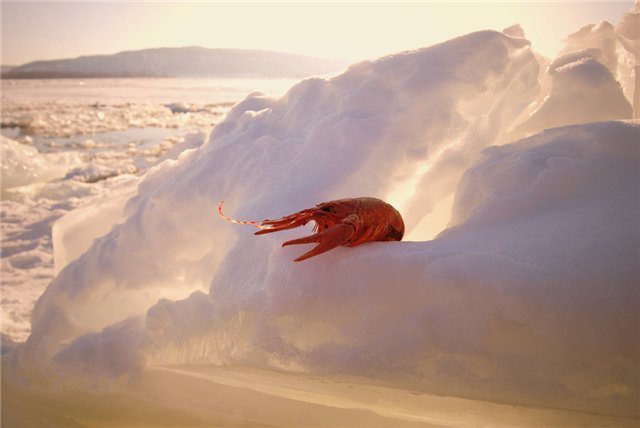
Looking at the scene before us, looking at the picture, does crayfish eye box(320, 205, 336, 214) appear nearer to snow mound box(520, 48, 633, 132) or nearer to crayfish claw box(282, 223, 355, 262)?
crayfish claw box(282, 223, 355, 262)

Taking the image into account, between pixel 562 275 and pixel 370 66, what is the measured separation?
1.84 m

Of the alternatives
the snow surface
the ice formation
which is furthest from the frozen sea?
the snow surface

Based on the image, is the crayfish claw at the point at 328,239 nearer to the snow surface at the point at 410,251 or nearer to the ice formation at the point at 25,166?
the snow surface at the point at 410,251

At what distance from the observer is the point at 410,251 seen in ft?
5.67

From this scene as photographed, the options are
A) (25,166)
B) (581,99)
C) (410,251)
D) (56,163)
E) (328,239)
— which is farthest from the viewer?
(56,163)

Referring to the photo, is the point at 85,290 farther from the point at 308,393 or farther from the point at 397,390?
the point at 397,390

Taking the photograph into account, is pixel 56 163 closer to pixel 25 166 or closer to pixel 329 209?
pixel 25 166

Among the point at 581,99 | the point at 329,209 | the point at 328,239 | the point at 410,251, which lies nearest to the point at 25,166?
the point at 329,209

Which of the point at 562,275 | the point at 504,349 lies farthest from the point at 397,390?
the point at 562,275

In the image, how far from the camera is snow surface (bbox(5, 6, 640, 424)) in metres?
1.46

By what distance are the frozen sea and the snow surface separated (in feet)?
3.82

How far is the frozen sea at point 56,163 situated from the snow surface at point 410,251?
1.17 meters

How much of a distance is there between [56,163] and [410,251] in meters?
9.47

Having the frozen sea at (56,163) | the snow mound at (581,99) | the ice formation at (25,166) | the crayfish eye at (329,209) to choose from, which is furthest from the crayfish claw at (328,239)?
the ice formation at (25,166)
